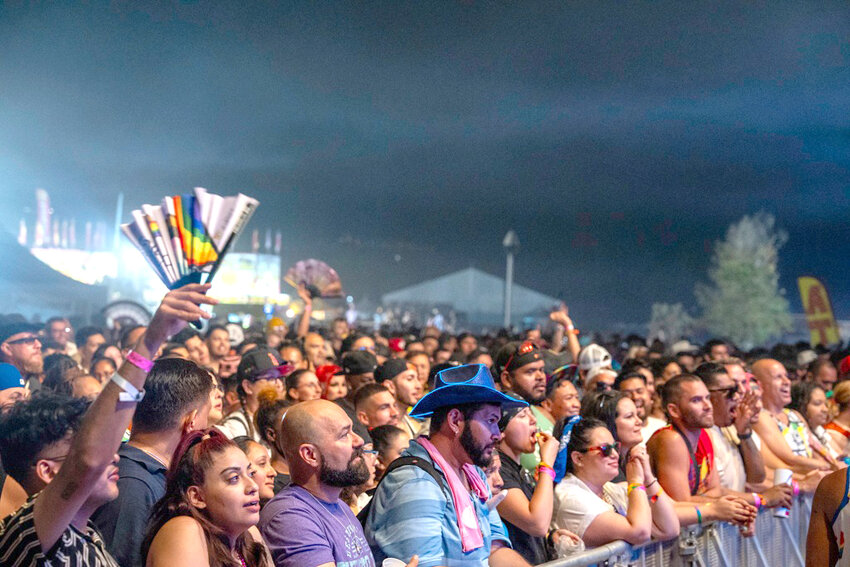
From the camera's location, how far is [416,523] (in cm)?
350

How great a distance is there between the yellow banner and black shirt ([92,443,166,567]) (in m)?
23.7

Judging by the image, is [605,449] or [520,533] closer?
[520,533]

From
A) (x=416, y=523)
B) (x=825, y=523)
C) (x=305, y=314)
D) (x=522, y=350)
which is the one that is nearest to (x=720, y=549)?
(x=825, y=523)

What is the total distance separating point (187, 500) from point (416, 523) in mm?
1045

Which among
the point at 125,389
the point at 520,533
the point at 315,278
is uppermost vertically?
the point at 315,278

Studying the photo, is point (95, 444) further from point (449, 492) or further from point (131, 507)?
point (449, 492)

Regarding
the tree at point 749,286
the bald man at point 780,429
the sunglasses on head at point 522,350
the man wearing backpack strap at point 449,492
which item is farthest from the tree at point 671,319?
the man wearing backpack strap at point 449,492

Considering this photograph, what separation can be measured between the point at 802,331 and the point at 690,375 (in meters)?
54.4

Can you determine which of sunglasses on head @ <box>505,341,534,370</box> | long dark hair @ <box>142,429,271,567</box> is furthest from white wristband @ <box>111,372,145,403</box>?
sunglasses on head @ <box>505,341,534,370</box>

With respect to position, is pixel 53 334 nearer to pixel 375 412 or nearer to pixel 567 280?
pixel 375 412

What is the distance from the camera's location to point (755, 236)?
5384 cm

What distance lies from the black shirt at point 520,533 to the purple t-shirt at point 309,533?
1207mm

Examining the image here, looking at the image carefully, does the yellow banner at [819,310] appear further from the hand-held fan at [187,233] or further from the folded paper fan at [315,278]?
the hand-held fan at [187,233]

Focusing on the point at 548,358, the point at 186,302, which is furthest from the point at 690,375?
the point at 186,302
